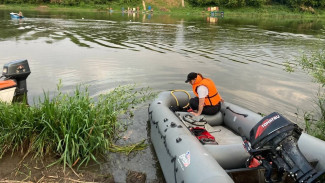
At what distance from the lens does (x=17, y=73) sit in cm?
604

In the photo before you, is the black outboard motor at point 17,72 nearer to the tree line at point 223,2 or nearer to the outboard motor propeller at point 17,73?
the outboard motor propeller at point 17,73

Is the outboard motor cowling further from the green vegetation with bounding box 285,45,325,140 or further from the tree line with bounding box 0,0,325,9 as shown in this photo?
the tree line with bounding box 0,0,325,9

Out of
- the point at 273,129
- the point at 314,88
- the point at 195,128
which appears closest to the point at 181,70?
the point at 314,88

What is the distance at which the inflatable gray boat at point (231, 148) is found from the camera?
9.19 ft

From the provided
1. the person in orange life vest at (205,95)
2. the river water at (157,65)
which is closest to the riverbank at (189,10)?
the river water at (157,65)

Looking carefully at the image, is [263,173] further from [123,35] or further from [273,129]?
[123,35]

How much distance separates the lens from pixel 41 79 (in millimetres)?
8117

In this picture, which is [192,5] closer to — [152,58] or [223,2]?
[223,2]

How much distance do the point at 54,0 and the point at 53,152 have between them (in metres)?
40.3

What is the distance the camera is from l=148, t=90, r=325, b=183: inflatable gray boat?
2.80m

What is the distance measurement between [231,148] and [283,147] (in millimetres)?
941

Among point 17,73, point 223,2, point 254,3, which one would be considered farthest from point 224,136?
point 254,3

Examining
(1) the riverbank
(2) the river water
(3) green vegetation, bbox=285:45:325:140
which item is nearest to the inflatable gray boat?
(2) the river water

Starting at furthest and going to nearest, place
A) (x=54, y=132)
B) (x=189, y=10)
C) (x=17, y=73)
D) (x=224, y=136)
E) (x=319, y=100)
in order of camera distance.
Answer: (x=189, y=10) < (x=17, y=73) < (x=319, y=100) < (x=224, y=136) < (x=54, y=132)
